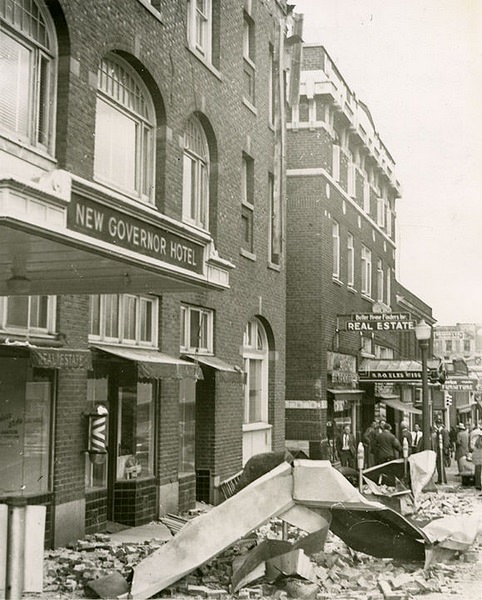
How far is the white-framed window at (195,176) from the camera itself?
1602cm

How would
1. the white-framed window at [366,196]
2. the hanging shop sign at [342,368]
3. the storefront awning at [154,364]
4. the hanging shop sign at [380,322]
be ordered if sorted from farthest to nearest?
1. the white-framed window at [366,196]
2. the hanging shop sign at [342,368]
3. the hanging shop sign at [380,322]
4. the storefront awning at [154,364]

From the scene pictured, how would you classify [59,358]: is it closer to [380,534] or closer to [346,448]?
[380,534]

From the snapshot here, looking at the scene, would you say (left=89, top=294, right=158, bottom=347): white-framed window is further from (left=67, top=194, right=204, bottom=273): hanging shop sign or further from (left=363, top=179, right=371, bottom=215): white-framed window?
(left=363, top=179, right=371, bottom=215): white-framed window

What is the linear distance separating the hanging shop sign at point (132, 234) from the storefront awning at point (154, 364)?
344cm

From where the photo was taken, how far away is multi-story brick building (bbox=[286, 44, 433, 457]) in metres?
23.9

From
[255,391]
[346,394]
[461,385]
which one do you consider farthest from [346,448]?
[255,391]

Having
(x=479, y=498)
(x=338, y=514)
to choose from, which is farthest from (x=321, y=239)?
(x=338, y=514)

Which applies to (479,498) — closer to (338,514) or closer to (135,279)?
(338,514)

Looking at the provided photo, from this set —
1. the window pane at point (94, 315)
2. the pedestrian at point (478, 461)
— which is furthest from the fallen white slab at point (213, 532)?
the pedestrian at point (478, 461)

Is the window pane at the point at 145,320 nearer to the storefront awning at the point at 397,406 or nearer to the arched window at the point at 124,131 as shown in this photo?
the arched window at the point at 124,131

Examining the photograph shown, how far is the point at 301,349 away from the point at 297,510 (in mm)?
14850

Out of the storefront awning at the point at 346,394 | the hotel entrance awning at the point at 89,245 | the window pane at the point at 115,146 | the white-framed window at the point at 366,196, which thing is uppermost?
the white-framed window at the point at 366,196

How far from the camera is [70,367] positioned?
10656 mm

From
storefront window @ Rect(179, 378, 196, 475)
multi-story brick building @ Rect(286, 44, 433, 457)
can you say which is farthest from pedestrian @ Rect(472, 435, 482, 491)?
storefront window @ Rect(179, 378, 196, 475)
